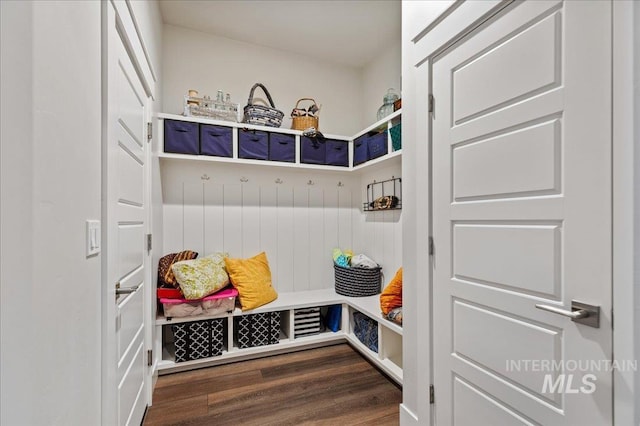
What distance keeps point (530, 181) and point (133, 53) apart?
193 centimetres

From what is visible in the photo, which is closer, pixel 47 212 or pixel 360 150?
pixel 47 212

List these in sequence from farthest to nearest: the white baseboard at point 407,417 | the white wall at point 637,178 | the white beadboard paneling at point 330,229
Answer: the white beadboard paneling at point 330,229 → the white baseboard at point 407,417 → the white wall at point 637,178

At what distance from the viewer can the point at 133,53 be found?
1.54 metres

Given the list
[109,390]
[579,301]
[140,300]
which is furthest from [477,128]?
[140,300]

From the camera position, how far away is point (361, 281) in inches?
115

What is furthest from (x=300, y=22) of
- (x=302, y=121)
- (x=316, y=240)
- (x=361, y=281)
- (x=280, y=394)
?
(x=280, y=394)

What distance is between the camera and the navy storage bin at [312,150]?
292 cm

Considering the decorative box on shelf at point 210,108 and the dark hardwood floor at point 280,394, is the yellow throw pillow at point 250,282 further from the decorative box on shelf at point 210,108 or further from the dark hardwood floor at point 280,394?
the decorative box on shelf at point 210,108

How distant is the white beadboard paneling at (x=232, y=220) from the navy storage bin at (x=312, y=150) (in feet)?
2.35

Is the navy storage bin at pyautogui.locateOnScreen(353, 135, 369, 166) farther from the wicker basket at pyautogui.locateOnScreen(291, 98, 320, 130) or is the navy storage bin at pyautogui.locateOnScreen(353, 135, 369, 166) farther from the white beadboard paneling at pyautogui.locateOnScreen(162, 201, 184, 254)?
the white beadboard paneling at pyautogui.locateOnScreen(162, 201, 184, 254)

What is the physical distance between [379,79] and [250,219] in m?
2.03

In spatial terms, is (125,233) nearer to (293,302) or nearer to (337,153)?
(293,302)


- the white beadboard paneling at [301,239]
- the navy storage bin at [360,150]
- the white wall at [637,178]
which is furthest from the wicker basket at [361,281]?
the white wall at [637,178]

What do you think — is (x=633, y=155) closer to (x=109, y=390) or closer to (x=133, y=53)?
(x=109, y=390)
